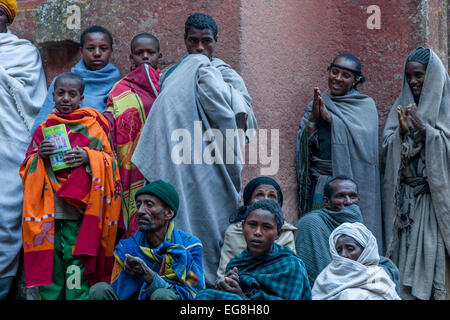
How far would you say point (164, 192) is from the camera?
4871 millimetres

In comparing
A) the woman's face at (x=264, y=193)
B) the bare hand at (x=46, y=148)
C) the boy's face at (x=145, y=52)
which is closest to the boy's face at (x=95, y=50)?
the boy's face at (x=145, y=52)

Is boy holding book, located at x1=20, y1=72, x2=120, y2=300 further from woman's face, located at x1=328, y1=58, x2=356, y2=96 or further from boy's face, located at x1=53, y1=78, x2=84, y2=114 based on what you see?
woman's face, located at x1=328, y1=58, x2=356, y2=96

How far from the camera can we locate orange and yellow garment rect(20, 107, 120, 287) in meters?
5.26

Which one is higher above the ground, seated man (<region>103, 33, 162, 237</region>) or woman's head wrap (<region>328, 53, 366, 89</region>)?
woman's head wrap (<region>328, 53, 366, 89</region>)

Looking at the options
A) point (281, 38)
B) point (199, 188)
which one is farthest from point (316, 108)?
point (199, 188)

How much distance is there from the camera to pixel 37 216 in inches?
211

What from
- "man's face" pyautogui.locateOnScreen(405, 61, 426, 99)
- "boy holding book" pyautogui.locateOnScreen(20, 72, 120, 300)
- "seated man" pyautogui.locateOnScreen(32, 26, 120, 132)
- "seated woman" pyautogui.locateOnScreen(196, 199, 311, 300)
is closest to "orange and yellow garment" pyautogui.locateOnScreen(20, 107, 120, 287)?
"boy holding book" pyautogui.locateOnScreen(20, 72, 120, 300)

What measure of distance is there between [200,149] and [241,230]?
635 mm

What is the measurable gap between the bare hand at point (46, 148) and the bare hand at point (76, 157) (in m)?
0.11

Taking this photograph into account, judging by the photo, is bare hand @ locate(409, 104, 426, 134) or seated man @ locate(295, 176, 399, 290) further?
bare hand @ locate(409, 104, 426, 134)

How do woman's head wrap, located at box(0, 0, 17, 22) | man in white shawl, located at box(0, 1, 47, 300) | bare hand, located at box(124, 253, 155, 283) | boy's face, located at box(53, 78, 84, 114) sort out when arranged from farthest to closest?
woman's head wrap, located at box(0, 0, 17, 22) → man in white shawl, located at box(0, 1, 47, 300) → boy's face, located at box(53, 78, 84, 114) → bare hand, located at box(124, 253, 155, 283)

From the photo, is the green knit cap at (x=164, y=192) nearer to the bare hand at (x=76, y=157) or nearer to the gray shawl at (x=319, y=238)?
the bare hand at (x=76, y=157)

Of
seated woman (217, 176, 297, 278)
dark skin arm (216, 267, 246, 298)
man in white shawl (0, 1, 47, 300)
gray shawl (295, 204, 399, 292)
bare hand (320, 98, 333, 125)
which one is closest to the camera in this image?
dark skin arm (216, 267, 246, 298)

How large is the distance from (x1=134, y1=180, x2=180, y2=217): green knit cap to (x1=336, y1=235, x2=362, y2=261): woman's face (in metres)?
1.08
